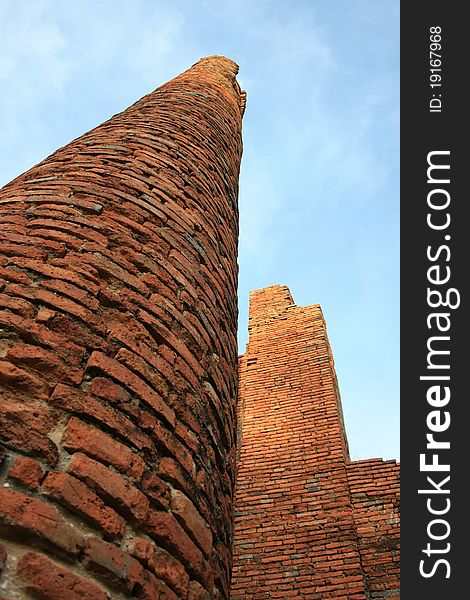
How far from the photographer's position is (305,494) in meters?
6.42

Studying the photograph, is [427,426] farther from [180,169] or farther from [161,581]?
[161,581]

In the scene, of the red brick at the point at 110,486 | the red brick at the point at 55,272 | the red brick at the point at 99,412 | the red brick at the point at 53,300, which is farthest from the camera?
the red brick at the point at 55,272

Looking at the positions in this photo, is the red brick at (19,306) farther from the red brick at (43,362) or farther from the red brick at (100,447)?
the red brick at (100,447)

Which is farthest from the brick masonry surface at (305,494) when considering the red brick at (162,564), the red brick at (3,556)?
the red brick at (3,556)

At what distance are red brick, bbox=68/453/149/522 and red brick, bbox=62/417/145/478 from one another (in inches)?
0.9

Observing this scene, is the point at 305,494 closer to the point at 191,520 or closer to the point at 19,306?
the point at 191,520

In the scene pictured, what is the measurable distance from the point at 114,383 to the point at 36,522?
471 millimetres

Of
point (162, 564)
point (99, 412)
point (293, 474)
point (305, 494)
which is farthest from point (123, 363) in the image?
point (293, 474)

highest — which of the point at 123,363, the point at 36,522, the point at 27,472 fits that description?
the point at 123,363

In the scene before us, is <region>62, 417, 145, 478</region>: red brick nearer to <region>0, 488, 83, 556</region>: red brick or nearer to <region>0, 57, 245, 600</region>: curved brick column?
<region>0, 57, 245, 600</region>: curved brick column

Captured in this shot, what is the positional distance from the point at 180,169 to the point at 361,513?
15.0ft

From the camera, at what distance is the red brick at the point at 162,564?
1.38 meters

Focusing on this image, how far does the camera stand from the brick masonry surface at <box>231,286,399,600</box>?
557cm

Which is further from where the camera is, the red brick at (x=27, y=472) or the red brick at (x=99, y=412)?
the red brick at (x=99, y=412)
